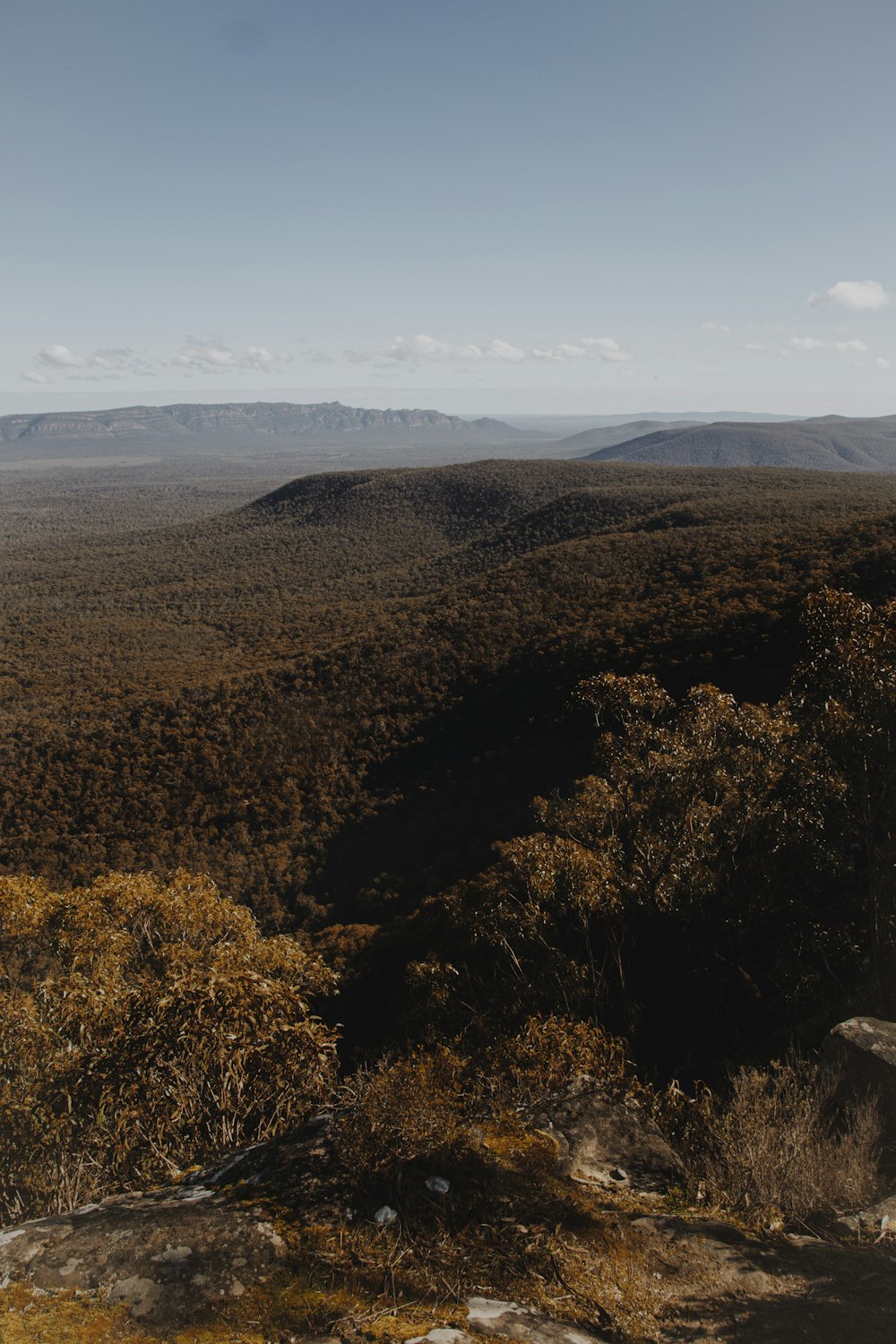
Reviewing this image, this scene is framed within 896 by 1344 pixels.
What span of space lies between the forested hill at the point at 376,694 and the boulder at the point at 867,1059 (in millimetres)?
7681

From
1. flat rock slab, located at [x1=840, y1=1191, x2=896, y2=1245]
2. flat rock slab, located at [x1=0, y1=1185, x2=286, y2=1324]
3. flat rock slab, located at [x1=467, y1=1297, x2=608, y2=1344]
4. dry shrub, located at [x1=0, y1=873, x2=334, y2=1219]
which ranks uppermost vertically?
flat rock slab, located at [x1=467, y1=1297, x2=608, y2=1344]

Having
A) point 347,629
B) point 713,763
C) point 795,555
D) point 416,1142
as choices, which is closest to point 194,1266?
point 416,1142

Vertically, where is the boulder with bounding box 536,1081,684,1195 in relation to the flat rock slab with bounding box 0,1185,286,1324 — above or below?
below

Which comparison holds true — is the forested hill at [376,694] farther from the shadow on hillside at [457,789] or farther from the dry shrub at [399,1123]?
the dry shrub at [399,1123]

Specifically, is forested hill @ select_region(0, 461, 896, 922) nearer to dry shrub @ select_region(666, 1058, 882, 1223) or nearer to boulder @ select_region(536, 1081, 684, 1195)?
boulder @ select_region(536, 1081, 684, 1195)

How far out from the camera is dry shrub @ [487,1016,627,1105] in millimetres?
8508

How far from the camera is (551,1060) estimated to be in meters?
8.70

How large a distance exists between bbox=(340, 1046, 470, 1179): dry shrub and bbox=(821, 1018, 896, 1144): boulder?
189 inches

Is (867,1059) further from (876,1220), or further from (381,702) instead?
(381,702)

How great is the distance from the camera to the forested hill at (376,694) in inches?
1188

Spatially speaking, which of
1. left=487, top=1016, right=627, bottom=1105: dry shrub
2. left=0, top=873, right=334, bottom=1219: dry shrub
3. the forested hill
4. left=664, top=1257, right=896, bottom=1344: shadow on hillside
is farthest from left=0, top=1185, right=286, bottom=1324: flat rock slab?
the forested hill

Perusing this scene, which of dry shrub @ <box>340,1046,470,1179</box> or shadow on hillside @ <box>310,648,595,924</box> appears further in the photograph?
shadow on hillside @ <box>310,648,595,924</box>

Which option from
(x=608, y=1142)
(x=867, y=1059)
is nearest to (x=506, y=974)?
(x=608, y=1142)

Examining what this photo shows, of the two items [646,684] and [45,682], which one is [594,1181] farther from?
[45,682]
